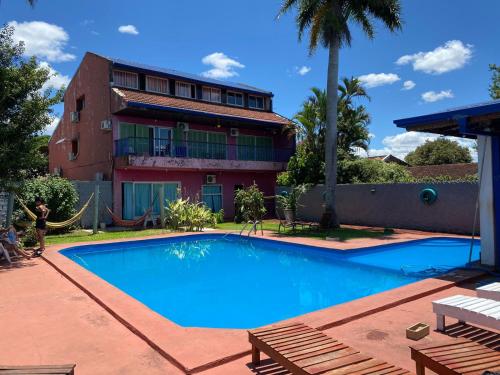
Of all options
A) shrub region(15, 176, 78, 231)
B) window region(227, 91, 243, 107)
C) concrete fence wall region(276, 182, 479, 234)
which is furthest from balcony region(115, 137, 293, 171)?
concrete fence wall region(276, 182, 479, 234)

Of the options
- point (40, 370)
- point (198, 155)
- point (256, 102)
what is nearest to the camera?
point (40, 370)

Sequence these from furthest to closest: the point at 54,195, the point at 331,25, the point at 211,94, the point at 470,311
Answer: the point at 211,94, the point at 54,195, the point at 331,25, the point at 470,311

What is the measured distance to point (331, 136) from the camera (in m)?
15.7

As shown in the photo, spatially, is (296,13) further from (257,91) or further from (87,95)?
(87,95)

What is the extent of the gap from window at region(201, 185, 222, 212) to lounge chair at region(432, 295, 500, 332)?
1835cm

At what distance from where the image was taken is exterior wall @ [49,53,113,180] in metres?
20.0

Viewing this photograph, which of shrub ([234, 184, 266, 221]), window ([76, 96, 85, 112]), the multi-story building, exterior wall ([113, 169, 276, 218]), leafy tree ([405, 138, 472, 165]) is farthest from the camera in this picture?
leafy tree ([405, 138, 472, 165])

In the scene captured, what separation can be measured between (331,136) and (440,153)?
42.1 m

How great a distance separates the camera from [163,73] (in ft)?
71.8

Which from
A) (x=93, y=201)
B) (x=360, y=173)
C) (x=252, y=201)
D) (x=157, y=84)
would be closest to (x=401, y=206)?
(x=360, y=173)

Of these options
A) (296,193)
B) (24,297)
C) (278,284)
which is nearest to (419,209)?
(296,193)

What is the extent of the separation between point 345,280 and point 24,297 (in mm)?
6236

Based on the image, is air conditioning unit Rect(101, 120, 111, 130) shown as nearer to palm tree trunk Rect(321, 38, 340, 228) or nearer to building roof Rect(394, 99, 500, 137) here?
palm tree trunk Rect(321, 38, 340, 228)

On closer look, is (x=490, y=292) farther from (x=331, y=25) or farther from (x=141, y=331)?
(x=331, y=25)
